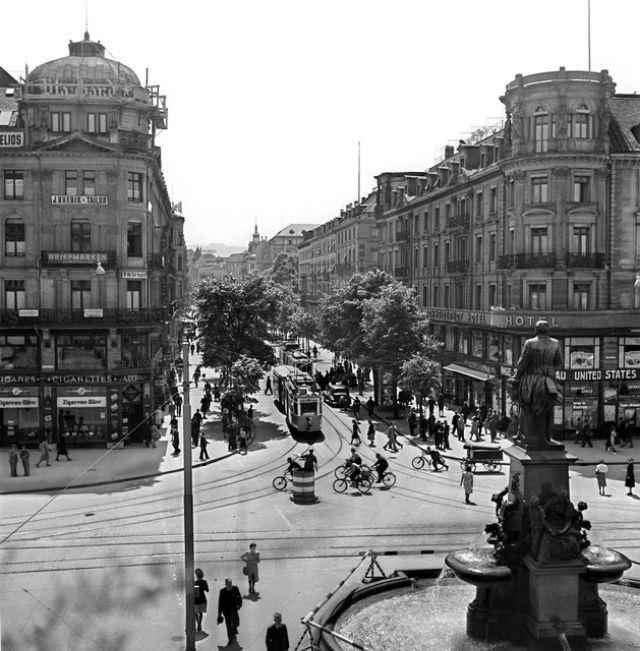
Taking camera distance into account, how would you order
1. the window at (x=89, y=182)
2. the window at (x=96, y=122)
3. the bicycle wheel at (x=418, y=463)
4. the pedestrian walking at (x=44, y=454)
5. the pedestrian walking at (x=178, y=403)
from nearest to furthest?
1. the pedestrian walking at (x=44, y=454)
2. the bicycle wheel at (x=418, y=463)
3. the window at (x=89, y=182)
4. the window at (x=96, y=122)
5. the pedestrian walking at (x=178, y=403)

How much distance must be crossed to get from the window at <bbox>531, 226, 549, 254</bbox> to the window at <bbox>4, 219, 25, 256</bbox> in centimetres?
2752

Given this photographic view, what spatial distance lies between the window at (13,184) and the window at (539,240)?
27609 millimetres

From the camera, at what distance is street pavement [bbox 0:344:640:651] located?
19.3 m

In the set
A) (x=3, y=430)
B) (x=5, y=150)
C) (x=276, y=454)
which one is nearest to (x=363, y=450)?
(x=276, y=454)

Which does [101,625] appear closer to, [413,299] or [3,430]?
[3,430]

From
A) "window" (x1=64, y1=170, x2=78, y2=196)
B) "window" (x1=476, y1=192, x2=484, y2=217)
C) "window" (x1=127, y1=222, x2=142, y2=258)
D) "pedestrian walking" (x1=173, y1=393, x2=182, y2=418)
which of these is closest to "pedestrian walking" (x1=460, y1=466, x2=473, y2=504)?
"window" (x1=127, y1=222, x2=142, y2=258)

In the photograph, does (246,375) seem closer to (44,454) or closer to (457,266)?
(44,454)

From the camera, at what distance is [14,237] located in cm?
4234

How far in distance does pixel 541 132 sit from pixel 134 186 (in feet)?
73.3

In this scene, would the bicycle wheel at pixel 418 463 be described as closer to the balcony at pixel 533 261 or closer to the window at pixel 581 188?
the balcony at pixel 533 261

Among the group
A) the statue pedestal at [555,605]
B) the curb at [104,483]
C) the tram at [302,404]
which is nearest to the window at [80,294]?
the curb at [104,483]

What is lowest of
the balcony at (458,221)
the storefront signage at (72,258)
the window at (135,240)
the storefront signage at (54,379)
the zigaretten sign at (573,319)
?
the storefront signage at (54,379)

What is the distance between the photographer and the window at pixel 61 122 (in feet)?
142

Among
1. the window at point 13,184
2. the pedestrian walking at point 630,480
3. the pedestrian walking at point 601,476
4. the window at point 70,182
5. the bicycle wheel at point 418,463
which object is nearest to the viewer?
the pedestrian walking at point 601,476
